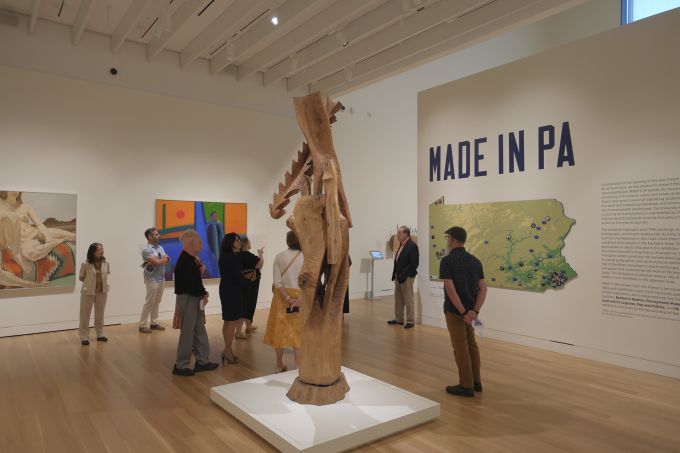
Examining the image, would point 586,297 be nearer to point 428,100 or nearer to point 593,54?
point 593,54

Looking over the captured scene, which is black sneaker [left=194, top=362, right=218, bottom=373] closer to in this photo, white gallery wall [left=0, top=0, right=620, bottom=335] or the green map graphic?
white gallery wall [left=0, top=0, right=620, bottom=335]

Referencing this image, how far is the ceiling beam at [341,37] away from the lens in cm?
665

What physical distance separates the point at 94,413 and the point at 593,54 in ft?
21.4

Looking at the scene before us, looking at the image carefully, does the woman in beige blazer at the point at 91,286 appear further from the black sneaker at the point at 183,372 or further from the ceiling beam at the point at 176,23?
the ceiling beam at the point at 176,23

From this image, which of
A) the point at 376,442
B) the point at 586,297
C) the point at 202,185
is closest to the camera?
the point at 376,442

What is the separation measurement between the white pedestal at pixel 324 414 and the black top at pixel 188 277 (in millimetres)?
1146

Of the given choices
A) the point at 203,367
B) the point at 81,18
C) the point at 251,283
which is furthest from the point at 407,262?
the point at 81,18

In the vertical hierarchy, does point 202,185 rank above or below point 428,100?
below

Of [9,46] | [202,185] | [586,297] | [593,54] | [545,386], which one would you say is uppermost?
[9,46]

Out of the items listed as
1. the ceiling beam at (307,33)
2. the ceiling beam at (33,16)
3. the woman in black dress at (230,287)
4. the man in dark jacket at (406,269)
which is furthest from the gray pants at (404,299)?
the ceiling beam at (33,16)

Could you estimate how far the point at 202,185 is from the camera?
8.38m

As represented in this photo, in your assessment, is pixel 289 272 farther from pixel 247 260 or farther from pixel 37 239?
pixel 37 239

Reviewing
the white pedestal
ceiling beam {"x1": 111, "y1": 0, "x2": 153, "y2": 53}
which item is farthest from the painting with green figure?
the white pedestal

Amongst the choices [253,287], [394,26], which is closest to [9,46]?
[253,287]
